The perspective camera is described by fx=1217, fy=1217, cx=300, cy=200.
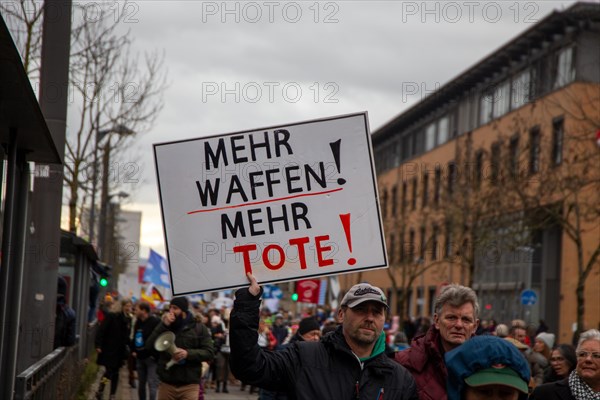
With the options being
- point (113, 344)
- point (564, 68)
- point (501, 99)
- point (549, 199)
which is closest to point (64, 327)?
point (113, 344)

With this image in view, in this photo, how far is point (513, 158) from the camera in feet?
136

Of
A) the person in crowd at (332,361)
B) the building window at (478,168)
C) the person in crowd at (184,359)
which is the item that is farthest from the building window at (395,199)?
the person in crowd at (332,361)

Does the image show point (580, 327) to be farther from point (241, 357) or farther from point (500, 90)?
point (500, 90)

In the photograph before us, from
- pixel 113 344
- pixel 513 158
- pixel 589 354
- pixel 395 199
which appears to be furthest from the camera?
pixel 395 199

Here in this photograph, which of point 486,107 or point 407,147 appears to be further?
point 407,147

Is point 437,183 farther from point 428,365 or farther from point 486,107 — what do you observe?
point 428,365

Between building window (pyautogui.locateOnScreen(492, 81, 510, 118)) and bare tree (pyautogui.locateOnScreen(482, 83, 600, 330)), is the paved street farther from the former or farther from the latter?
building window (pyautogui.locateOnScreen(492, 81, 510, 118))

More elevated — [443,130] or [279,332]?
[443,130]

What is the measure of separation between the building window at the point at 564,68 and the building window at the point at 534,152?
2273 mm

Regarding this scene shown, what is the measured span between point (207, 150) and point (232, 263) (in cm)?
73

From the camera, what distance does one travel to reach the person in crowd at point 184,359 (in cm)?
1341

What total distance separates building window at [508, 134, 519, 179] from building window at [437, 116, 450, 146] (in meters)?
20.3

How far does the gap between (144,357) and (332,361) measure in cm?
1159

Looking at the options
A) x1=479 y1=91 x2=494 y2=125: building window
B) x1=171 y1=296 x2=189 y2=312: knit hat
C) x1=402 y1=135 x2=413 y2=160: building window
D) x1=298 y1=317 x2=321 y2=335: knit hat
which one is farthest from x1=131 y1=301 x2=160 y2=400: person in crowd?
x1=402 y1=135 x2=413 y2=160: building window
